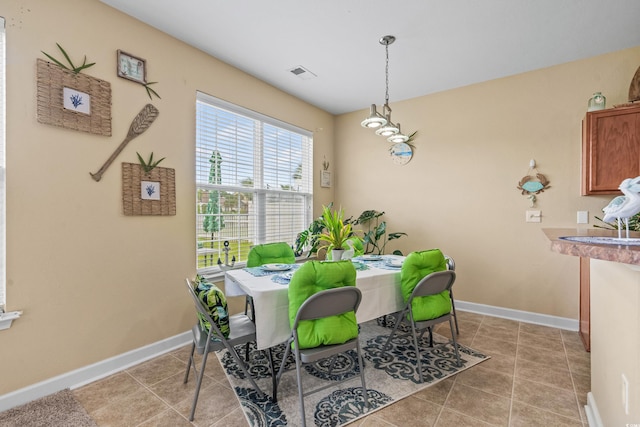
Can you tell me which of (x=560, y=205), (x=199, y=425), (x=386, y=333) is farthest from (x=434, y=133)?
(x=199, y=425)

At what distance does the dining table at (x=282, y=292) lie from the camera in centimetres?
197

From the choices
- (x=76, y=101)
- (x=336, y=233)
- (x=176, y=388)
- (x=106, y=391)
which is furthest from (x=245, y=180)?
(x=106, y=391)

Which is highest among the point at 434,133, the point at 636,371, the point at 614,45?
the point at 614,45

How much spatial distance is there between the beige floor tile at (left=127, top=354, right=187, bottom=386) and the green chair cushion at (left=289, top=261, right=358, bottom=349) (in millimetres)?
1265

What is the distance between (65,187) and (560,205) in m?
4.61

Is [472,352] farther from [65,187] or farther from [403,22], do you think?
[65,187]

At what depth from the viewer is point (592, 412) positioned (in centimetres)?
182

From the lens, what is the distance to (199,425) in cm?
182

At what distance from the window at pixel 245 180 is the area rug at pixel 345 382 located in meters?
1.25

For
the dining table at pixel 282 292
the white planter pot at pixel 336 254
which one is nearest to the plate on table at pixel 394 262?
the dining table at pixel 282 292

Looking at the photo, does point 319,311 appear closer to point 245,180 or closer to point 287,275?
point 287,275

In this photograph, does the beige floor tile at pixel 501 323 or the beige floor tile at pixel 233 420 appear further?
the beige floor tile at pixel 501 323

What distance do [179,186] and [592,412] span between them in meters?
3.48

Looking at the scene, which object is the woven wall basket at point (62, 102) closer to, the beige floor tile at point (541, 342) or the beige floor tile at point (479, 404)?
the beige floor tile at point (479, 404)
